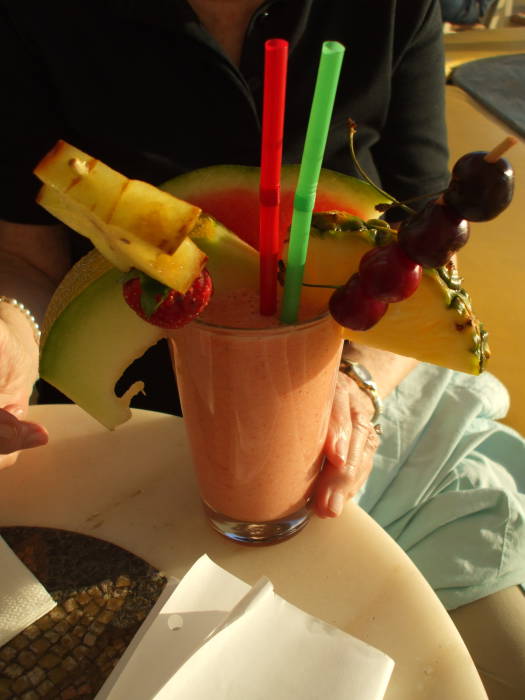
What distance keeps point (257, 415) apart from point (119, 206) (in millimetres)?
210

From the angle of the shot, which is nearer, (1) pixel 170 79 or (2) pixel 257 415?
(2) pixel 257 415

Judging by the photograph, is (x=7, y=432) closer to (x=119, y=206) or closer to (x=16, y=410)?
(x=16, y=410)

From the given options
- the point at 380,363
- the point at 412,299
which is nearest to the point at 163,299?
the point at 412,299

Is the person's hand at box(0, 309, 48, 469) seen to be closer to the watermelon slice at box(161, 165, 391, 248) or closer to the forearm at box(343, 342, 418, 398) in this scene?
the watermelon slice at box(161, 165, 391, 248)

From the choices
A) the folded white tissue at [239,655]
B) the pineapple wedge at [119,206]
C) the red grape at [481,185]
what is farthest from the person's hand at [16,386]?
the red grape at [481,185]

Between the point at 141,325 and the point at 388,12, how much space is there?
0.63m

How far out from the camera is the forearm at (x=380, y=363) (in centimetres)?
85

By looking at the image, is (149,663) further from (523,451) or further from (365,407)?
(523,451)

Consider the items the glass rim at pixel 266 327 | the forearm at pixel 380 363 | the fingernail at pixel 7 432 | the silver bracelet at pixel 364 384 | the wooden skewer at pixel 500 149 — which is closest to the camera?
the wooden skewer at pixel 500 149

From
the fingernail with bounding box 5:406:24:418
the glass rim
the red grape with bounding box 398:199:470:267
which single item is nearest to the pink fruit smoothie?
the glass rim

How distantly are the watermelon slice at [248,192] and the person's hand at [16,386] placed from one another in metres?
0.28

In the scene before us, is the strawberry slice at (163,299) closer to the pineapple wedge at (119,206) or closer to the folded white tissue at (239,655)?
the pineapple wedge at (119,206)

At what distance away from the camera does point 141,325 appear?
0.46 metres

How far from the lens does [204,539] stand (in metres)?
0.57
